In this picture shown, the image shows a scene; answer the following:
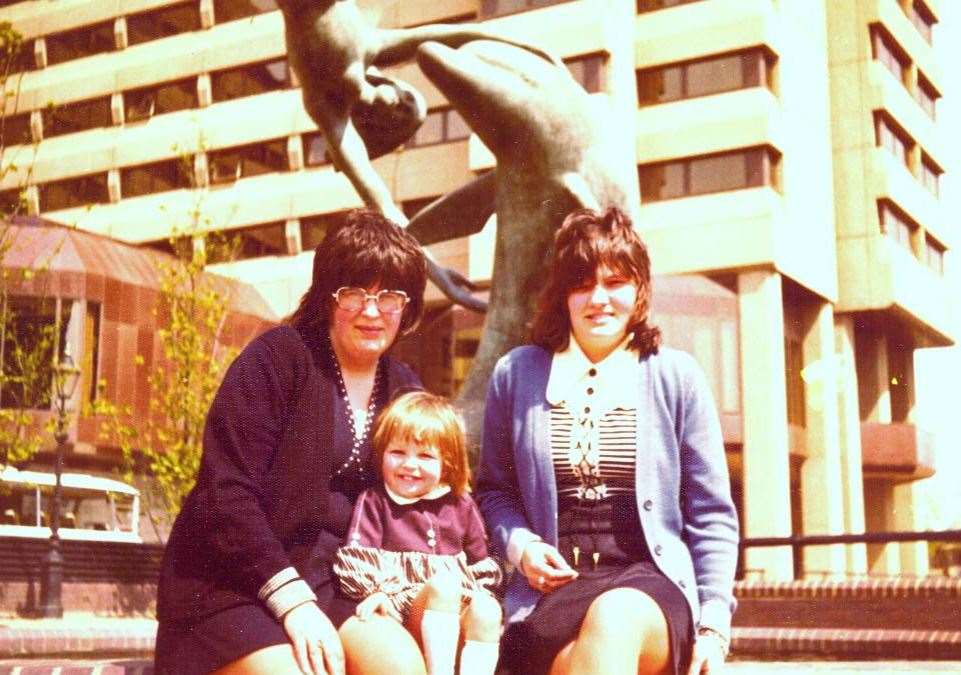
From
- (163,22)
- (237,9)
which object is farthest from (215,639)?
(163,22)

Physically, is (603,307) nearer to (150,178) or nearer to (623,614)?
(623,614)

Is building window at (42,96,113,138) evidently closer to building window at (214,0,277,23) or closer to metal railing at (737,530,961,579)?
building window at (214,0,277,23)

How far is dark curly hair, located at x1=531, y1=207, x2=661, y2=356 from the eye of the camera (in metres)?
3.08

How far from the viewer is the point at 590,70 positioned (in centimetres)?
3216

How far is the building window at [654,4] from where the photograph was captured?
3259 centimetres

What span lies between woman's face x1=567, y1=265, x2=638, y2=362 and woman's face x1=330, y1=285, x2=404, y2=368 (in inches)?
19.6

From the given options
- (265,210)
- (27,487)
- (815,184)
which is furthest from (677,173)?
(27,487)

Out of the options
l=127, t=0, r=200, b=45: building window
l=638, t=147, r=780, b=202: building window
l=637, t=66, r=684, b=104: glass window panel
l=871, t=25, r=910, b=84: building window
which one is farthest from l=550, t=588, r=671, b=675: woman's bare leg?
l=127, t=0, r=200, b=45: building window

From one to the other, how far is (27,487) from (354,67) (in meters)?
21.2

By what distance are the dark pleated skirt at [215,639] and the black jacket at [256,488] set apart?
3 cm

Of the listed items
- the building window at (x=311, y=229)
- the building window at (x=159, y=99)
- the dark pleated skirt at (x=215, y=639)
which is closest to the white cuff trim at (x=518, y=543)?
the dark pleated skirt at (x=215, y=639)

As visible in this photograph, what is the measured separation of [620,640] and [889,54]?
38.9 meters

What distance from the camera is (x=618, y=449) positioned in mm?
3025

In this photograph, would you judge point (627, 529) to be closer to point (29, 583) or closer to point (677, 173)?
point (29, 583)
